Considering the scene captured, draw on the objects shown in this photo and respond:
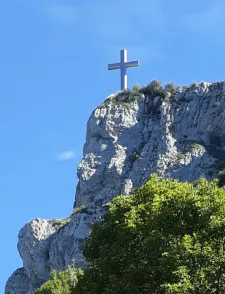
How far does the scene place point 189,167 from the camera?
69.3 metres

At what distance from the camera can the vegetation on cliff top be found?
25375 mm

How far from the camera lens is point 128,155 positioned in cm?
7494

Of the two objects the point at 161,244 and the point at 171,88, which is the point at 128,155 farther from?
the point at 161,244

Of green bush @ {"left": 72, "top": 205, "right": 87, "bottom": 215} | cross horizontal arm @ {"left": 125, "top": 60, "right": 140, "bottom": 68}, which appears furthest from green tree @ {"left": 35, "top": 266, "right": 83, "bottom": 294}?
cross horizontal arm @ {"left": 125, "top": 60, "right": 140, "bottom": 68}

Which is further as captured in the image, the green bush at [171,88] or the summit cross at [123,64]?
the green bush at [171,88]

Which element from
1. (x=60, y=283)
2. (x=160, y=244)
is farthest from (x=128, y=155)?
(x=160, y=244)

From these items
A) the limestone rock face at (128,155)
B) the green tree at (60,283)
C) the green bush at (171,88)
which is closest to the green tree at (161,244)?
the green tree at (60,283)

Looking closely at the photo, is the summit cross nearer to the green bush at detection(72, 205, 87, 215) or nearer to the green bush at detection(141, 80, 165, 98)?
the green bush at detection(141, 80, 165, 98)

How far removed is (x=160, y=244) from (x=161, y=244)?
0.08 meters

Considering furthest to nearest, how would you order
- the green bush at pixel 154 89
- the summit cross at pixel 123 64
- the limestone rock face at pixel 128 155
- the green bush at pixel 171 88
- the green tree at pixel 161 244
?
the green bush at pixel 154 89 → the green bush at pixel 171 88 → the summit cross at pixel 123 64 → the limestone rock face at pixel 128 155 → the green tree at pixel 161 244

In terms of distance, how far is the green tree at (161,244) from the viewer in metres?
25.4

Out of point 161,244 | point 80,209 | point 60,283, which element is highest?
point 80,209

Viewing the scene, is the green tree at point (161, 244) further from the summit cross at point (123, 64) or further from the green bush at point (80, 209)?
the summit cross at point (123, 64)

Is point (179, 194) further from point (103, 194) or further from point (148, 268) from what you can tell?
point (103, 194)
